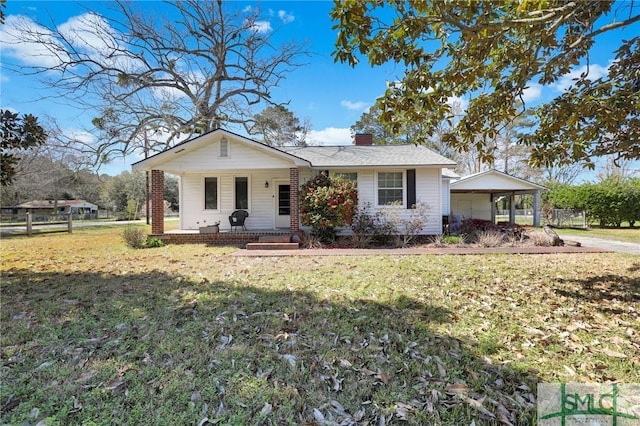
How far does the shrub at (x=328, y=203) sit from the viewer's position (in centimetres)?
1092

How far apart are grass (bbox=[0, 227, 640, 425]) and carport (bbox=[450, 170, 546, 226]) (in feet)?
31.9

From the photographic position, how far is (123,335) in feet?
12.3

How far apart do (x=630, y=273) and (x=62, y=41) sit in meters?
26.1

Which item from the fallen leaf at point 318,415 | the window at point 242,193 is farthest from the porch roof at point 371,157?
the fallen leaf at point 318,415

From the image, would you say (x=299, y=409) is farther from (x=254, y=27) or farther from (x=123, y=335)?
(x=254, y=27)

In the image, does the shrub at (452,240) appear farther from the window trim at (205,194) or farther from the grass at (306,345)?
the window trim at (205,194)

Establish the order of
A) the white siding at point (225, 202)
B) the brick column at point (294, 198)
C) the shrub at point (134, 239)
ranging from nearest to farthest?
the shrub at point (134, 239) < the brick column at point (294, 198) < the white siding at point (225, 202)

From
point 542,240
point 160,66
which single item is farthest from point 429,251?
point 160,66

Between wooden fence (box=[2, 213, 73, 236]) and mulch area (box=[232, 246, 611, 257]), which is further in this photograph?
wooden fence (box=[2, 213, 73, 236])

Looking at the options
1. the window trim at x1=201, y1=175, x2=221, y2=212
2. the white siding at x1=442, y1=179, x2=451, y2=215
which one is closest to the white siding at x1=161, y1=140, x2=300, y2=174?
the window trim at x1=201, y1=175, x2=221, y2=212

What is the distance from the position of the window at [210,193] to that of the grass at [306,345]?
757cm

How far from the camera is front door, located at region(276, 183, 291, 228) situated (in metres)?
14.1

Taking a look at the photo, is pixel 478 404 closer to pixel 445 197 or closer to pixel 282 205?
pixel 282 205

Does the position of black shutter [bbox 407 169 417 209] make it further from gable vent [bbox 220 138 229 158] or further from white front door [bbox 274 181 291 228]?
gable vent [bbox 220 138 229 158]
